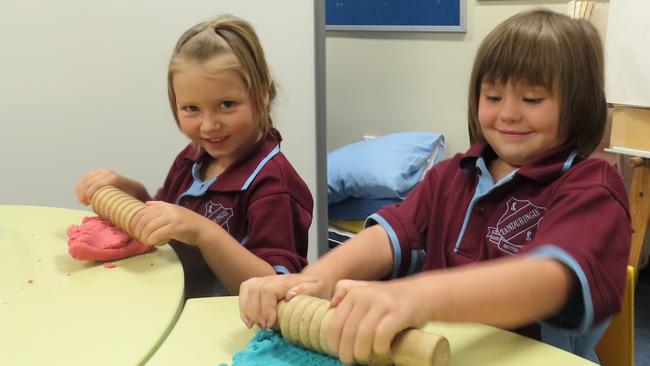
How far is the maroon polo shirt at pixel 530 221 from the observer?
0.66m

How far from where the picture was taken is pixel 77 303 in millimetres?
745

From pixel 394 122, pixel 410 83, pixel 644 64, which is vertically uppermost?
pixel 644 64

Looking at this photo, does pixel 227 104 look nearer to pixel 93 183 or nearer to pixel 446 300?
pixel 93 183

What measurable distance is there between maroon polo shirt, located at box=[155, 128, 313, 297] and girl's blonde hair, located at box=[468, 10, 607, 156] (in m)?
0.35

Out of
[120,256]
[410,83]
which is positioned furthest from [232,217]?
[410,83]

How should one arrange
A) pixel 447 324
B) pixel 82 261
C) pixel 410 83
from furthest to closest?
pixel 410 83 < pixel 82 261 < pixel 447 324

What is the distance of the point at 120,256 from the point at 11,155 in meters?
1.14

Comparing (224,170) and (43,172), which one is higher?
(224,170)

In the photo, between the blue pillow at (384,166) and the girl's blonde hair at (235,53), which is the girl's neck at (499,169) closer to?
the girl's blonde hair at (235,53)

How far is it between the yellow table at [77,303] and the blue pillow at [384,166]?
131 centimetres

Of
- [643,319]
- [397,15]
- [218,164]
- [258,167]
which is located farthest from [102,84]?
[643,319]

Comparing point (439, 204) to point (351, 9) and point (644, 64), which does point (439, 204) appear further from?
point (351, 9)

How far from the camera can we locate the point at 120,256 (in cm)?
88

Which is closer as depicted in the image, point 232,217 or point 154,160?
point 232,217
